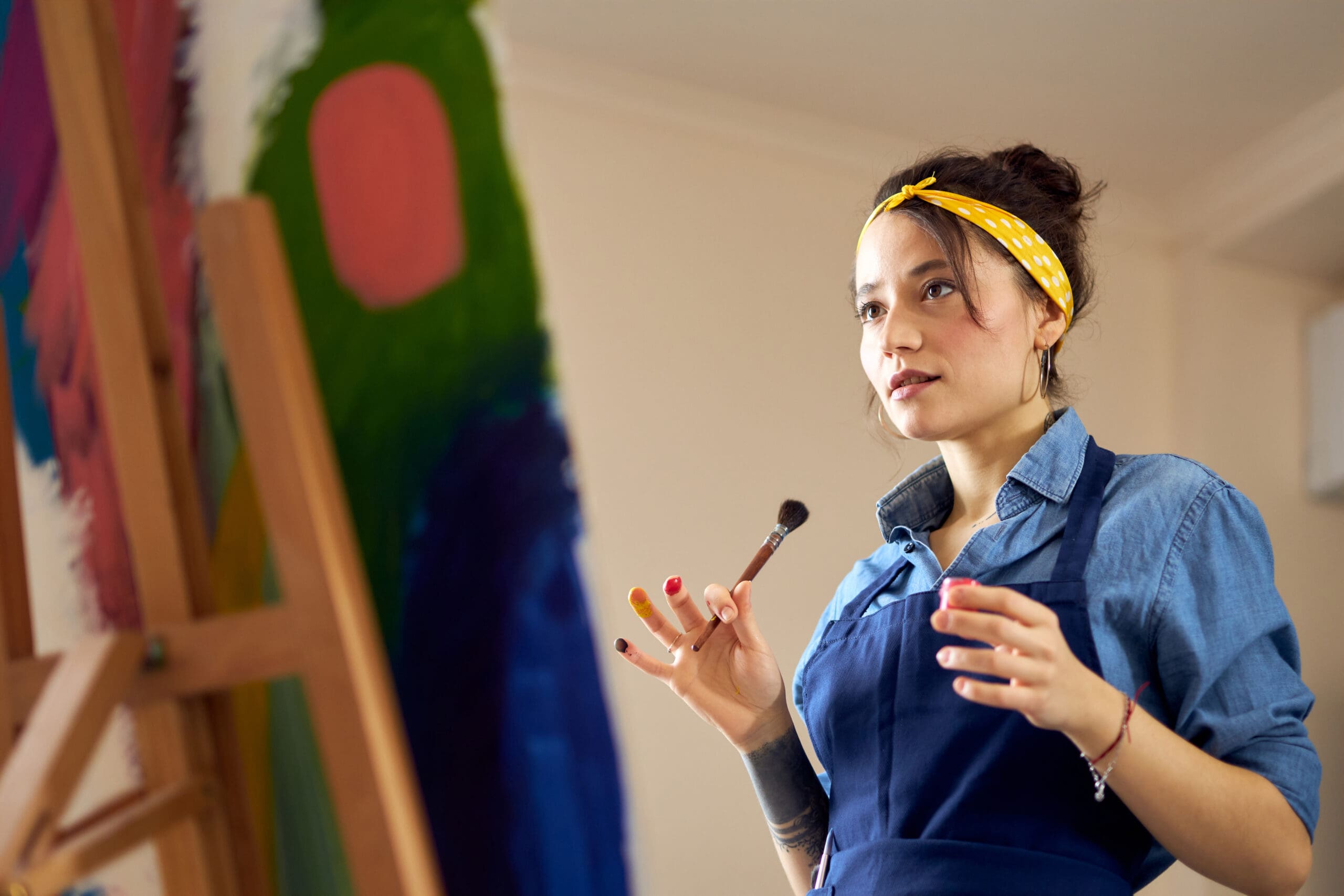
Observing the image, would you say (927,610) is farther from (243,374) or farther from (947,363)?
(243,374)

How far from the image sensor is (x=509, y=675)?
0.59m

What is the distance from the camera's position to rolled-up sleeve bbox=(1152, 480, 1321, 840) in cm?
81

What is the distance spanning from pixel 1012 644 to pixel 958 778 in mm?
266

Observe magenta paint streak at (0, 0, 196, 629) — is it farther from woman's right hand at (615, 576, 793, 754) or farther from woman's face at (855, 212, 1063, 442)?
woman's face at (855, 212, 1063, 442)

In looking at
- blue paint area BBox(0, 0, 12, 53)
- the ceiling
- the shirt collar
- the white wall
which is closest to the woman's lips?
the shirt collar

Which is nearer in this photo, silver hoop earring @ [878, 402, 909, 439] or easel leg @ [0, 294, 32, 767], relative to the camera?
easel leg @ [0, 294, 32, 767]

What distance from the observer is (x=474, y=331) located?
0.60 m

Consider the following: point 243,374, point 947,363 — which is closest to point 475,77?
point 243,374

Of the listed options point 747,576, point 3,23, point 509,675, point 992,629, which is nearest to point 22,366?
point 3,23

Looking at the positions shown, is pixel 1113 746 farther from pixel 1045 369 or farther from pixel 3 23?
pixel 3 23

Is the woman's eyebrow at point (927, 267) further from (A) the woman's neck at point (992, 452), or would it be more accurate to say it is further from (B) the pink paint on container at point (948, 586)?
(B) the pink paint on container at point (948, 586)

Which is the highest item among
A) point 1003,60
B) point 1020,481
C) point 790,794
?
point 1003,60

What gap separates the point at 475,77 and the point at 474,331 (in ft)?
0.48

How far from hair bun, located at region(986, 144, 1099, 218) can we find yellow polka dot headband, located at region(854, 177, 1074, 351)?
98mm
